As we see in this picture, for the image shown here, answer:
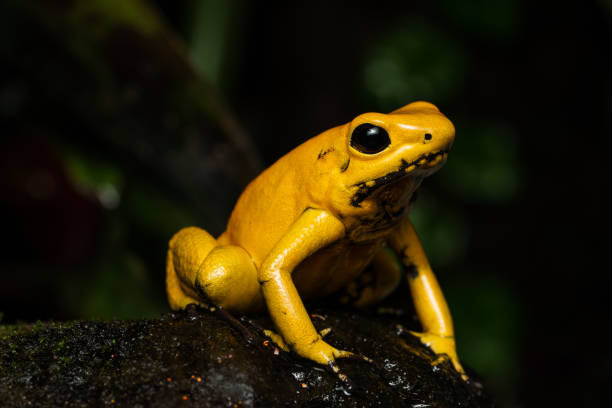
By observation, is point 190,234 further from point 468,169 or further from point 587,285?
point 587,285

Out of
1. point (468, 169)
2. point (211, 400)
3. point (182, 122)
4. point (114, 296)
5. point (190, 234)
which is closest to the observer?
point (211, 400)

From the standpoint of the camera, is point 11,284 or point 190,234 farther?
Answer: point 11,284

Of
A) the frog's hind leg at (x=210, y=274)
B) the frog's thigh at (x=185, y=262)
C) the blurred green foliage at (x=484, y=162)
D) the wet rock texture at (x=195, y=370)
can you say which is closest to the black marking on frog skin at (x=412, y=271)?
the wet rock texture at (x=195, y=370)

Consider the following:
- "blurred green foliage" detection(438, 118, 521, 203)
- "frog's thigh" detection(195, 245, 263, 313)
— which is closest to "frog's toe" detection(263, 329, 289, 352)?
"frog's thigh" detection(195, 245, 263, 313)

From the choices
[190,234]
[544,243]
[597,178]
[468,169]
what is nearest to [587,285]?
[544,243]

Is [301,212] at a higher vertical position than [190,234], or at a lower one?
lower

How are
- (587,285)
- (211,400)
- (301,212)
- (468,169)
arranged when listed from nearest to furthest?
(211,400)
(301,212)
(468,169)
(587,285)

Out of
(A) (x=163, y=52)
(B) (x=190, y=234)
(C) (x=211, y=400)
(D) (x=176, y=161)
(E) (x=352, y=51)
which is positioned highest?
(E) (x=352, y=51)

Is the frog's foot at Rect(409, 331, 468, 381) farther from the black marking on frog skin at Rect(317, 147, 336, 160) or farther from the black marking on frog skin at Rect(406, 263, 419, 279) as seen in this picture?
the black marking on frog skin at Rect(317, 147, 336, 160)
